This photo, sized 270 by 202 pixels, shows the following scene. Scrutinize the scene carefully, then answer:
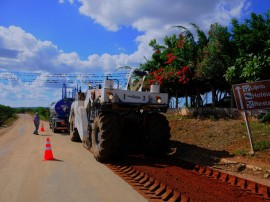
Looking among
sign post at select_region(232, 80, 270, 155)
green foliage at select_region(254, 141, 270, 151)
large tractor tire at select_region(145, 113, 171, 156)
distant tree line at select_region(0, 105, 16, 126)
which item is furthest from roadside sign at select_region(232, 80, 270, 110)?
distant tree line at select_region(0, 105, 16, 126)

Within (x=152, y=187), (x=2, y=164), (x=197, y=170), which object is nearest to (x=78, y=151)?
(x=2, y=164)

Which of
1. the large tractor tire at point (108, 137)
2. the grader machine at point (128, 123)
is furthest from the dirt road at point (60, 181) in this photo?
the grader machine at point (128, 123)

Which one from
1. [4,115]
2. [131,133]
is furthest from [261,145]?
[4,115]

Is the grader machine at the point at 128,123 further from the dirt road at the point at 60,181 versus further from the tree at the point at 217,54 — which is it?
the tree at the point at 217,54

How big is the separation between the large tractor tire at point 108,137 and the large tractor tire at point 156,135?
1.05 m

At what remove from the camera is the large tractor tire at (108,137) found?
10.3 m

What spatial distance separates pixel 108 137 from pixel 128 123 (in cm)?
131

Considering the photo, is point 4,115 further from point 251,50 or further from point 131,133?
point 131,133

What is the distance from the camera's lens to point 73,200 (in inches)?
257

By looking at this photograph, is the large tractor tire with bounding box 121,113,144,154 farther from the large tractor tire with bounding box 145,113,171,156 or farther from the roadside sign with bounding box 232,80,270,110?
the roadside sign with bounding box 232,80,270,110

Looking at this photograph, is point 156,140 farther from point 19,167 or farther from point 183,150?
point 19,167

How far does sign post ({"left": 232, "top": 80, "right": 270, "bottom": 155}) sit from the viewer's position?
11406 millimetres

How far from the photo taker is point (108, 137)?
10.3 m

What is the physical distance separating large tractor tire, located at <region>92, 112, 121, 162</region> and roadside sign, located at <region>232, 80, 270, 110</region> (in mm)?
4304
